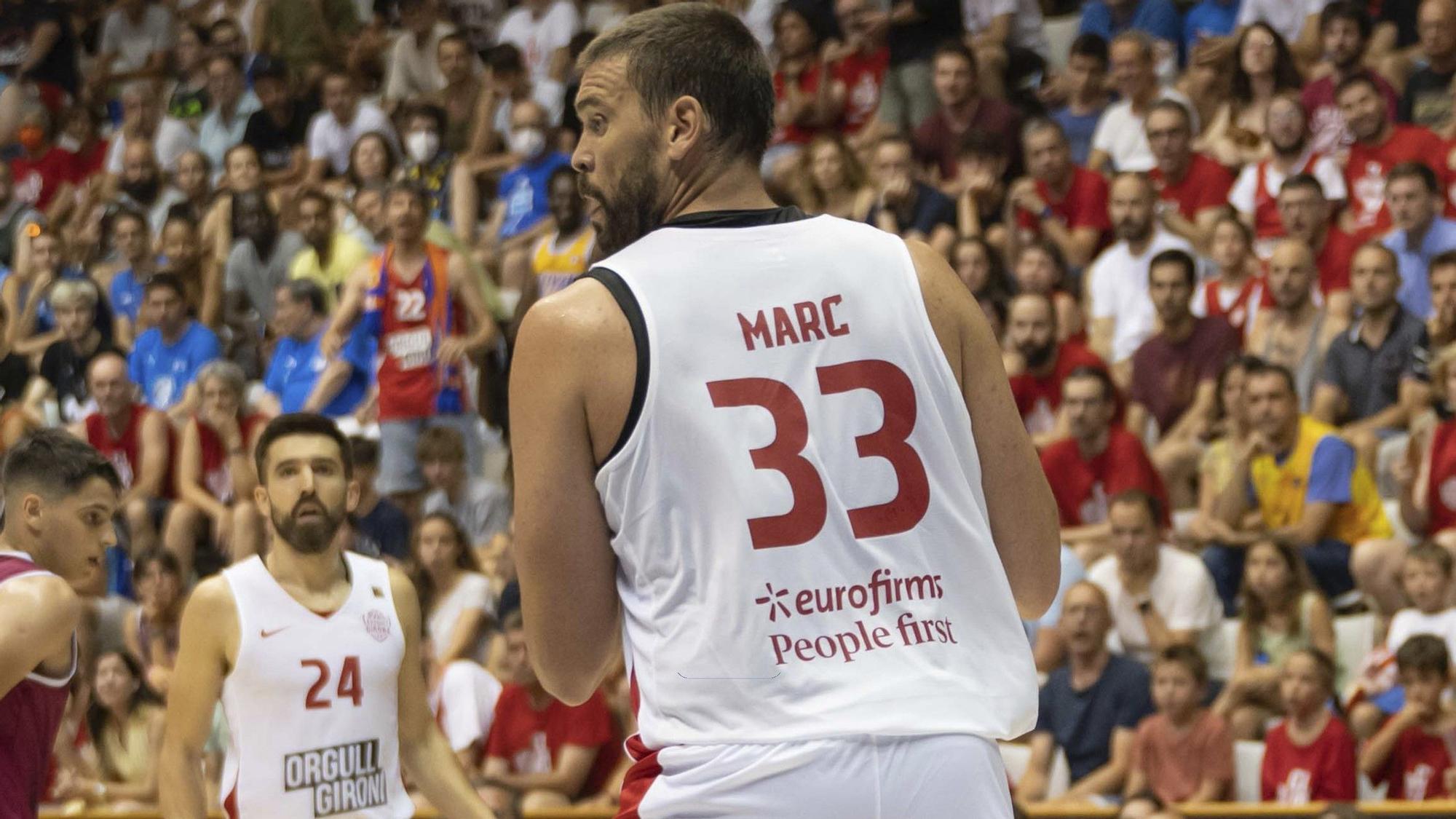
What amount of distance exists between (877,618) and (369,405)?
8.92 meters

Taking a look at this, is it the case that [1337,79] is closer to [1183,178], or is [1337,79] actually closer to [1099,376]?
[1183,178]

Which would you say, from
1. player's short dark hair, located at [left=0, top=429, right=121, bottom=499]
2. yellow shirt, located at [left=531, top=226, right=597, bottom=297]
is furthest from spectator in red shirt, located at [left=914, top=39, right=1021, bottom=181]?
player's short dark hair, located at [left=0, top=429, right=121, bottom=499]

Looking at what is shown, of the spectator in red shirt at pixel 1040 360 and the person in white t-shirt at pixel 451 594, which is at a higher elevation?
the spectator in red shirt at pixel 1040 360

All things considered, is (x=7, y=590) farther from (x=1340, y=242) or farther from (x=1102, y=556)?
(x=1340, y=242)

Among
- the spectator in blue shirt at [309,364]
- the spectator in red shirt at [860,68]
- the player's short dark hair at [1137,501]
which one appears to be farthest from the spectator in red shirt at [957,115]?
the spectator in blue shirt at [309,364]

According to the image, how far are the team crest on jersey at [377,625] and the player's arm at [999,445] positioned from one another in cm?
315

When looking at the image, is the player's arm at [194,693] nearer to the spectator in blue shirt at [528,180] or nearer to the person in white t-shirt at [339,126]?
the spectator in blue shirt at [528,180]

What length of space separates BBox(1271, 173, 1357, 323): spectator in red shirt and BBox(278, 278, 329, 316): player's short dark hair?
5.69 metres

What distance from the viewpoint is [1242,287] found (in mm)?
9836

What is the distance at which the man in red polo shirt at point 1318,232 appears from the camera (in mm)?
9656

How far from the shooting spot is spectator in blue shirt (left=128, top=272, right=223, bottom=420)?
481 inches

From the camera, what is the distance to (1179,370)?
9.59 meters

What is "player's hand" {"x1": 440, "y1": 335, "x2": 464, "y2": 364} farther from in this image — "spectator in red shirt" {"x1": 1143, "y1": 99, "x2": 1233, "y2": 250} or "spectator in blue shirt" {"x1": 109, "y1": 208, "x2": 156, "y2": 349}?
"spectator in red shirt" {"x1": 1143, "y1": 99, "x2": 1233, "y2": 250}

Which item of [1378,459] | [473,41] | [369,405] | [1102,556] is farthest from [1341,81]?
[473,41]
